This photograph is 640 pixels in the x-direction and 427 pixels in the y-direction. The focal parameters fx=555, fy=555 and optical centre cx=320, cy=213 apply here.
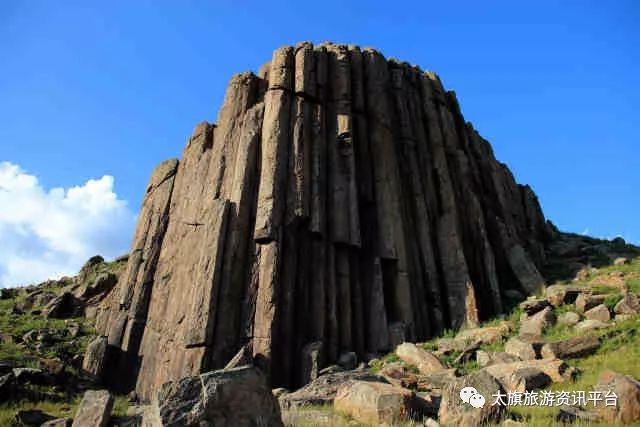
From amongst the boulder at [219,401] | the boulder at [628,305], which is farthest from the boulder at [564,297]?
the boulder at [219,401]

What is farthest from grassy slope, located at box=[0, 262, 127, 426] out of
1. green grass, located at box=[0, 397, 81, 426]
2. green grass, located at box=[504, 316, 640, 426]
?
green grass, located at box=[504, 316, 640, 426]

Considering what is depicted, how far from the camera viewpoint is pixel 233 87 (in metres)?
24.0

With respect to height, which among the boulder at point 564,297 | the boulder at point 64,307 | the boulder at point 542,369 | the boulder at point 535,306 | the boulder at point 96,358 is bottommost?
the boulder at point 542,369

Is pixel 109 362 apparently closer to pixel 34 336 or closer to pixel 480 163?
pixel 34 336

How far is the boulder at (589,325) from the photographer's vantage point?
16.2 meters

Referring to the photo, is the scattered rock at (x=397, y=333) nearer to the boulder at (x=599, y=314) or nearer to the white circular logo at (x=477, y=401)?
the boulder at (x=599, y=314)

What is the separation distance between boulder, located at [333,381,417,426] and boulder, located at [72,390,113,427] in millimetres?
4926

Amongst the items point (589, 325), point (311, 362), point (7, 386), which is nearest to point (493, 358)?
point (589, 325)

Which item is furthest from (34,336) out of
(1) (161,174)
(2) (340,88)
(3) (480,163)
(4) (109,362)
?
(3) (480,163)

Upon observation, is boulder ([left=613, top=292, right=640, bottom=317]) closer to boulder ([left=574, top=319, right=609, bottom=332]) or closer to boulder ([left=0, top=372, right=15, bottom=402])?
boulder ([left=574, top=319, right=609, bottom=332])

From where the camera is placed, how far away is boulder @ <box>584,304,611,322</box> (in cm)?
1683

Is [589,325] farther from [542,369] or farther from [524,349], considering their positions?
[542,369]

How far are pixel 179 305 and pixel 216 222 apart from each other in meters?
3.25

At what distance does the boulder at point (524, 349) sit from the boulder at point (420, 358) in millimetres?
1960
